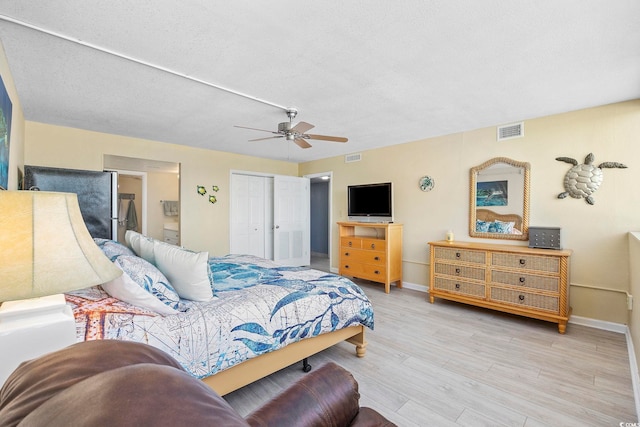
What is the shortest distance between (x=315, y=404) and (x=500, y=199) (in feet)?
12.4

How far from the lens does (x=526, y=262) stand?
124 inches

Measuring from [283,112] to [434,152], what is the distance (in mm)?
2461

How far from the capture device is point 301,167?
6.68 m

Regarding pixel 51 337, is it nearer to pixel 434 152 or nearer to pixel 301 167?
pixel 434 152

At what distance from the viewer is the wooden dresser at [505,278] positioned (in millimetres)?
2965

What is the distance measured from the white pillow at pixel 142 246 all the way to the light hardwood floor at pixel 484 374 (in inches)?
45.3

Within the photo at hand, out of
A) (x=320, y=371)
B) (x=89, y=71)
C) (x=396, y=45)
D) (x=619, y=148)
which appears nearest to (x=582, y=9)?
(x=396, y=45)

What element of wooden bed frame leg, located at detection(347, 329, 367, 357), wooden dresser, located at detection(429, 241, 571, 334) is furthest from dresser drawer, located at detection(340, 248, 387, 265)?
wooden bed frame leg, located at detection(347, 329, 367, 357)

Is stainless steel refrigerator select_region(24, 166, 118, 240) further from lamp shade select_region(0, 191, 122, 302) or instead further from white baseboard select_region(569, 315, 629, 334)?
white baseboard select_region(569, 315, 629, 334)

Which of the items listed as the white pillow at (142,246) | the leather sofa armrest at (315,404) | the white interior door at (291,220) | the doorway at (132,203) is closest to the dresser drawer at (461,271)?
the leather sofa armrest at (315,404)

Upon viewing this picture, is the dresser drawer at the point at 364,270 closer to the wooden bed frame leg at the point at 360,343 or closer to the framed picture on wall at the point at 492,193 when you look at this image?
the framed picture on wall at the point at 492,193

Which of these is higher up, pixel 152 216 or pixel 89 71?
pixel 89 71

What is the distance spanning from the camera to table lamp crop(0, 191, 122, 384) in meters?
0.86

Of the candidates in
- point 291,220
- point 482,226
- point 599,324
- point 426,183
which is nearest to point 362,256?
point 426,183
